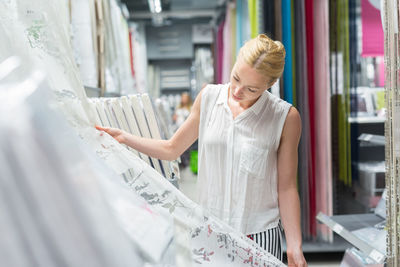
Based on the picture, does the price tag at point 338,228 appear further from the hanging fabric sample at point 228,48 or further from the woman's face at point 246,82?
the hanging fabric sample at point 228,48

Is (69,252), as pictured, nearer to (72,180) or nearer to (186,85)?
(72,180)

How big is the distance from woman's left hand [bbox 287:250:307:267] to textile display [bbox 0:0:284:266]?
9.6 inches

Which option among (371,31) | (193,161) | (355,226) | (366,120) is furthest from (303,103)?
(193,161)

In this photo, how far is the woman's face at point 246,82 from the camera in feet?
4.00

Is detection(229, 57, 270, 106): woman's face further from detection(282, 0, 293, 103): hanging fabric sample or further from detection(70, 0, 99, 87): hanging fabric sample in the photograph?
detection(282, 0, 293, 103): hanging fabric sample

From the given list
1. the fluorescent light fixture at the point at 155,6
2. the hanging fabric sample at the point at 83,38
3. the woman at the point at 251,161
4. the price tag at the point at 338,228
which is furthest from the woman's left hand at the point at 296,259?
the fluorescent light fixture at the point at 155,6

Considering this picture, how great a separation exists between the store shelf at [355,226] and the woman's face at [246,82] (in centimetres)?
82

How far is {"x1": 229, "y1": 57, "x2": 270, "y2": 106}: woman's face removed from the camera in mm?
1221

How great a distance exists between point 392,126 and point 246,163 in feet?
1.54

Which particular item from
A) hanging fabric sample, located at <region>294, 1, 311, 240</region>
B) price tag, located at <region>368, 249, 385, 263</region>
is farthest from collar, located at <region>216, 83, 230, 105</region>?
hanging fabric sample, located at <region>294, 1, 311, 240</region>

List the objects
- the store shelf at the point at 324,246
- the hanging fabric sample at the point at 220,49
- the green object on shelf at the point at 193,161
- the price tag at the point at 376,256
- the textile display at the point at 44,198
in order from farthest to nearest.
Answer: the hanging fabric sample at the point at 220,49 → the green object on shelf at the point at 193,161 → the store shelf at the point at 324,246 → the price tag at the point at 376,256 → the textile display at the point at 44,198

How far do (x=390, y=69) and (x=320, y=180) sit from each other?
175 centimetres

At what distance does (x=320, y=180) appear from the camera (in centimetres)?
287

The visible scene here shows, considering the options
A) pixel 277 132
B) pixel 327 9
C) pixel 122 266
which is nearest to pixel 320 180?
pixel 327 9
